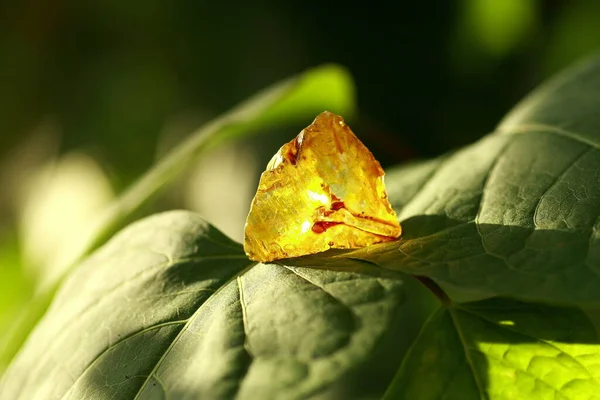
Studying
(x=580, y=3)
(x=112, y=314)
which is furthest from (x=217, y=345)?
(x=580, y=3)

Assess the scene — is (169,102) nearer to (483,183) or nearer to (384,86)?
(384,86)

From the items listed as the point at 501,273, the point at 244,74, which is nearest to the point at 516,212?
the point at 501,273

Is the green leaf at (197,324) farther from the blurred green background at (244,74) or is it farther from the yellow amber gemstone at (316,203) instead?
the blurred green background at (244,74)

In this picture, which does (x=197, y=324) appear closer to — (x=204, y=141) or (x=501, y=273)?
(x=501, y=273)

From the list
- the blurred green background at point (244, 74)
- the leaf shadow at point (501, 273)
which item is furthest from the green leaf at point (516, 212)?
the blurred green background at point (244, 74)

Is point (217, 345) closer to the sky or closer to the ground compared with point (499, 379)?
closer to the sky
